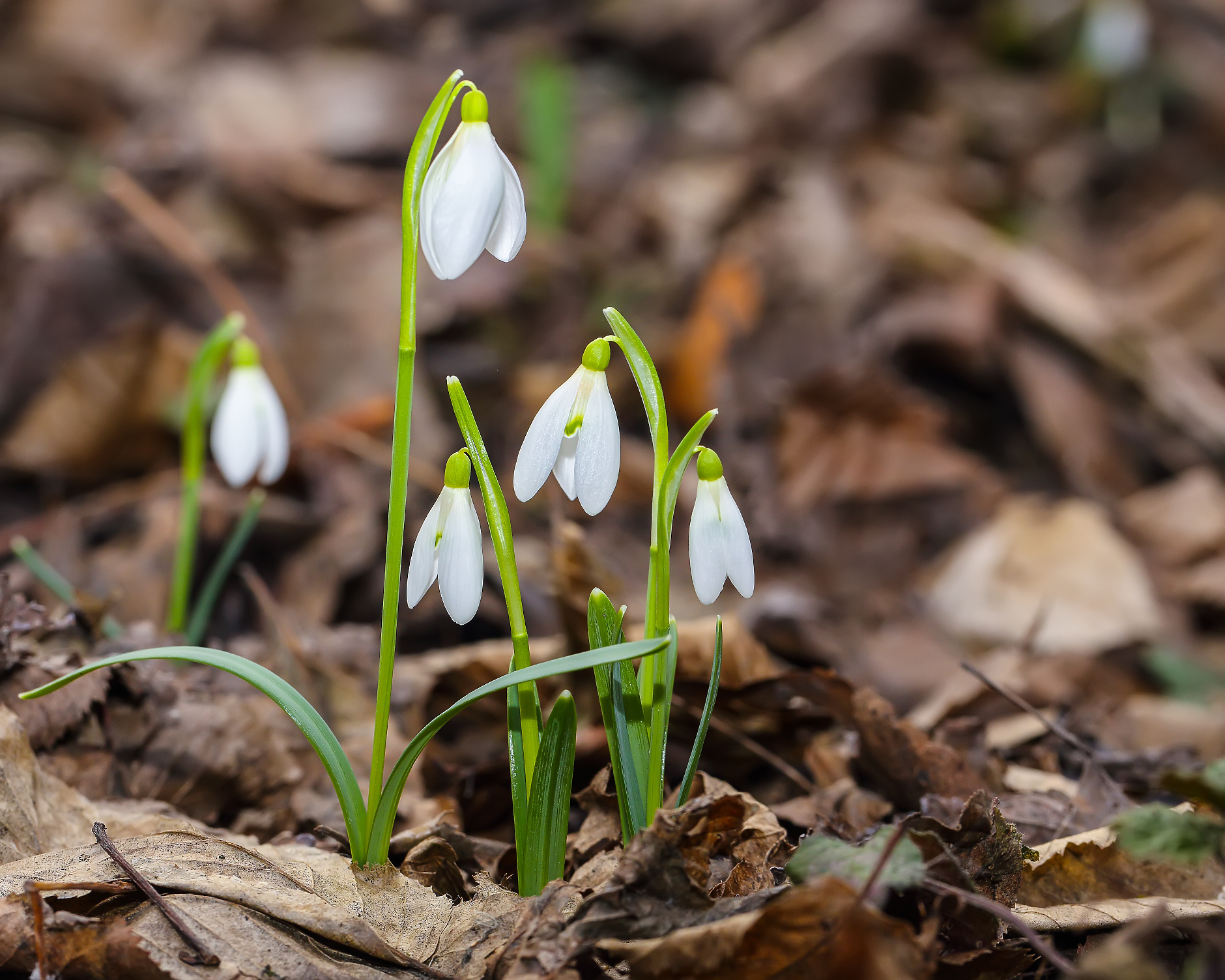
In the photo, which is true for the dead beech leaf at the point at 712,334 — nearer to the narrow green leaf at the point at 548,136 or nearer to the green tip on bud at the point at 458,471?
the narrow green leaf at the point at 548,136

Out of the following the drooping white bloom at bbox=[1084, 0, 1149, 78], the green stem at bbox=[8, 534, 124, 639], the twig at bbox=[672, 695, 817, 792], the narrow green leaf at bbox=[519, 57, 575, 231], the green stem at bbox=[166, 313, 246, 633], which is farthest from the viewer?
the drooping white bloom at bbox=[1084, 0, 1149, 78]

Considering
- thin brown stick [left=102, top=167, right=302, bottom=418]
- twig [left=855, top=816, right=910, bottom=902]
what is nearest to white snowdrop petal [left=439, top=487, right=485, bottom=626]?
twig [left=855, top=816, right=910, bottom=902]

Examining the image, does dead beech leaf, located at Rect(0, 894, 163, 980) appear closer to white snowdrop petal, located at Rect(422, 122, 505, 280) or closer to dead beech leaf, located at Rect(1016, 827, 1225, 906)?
white snowdrop petal, located at Rect(422, 122, 505, 280)

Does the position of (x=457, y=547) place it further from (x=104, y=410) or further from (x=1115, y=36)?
(x=1115, y=36)

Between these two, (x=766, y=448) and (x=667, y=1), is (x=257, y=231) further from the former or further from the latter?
(x=667, y=1)

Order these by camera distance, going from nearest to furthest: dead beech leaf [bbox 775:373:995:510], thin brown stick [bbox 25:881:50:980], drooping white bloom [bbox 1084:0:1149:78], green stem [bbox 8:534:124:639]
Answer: thin brown stick [bbox 25:881:50:980] < green stem [bbox 8:534:124:639] < dead beech leaf [bbox 775:373:995:510] < drooping white bloom [bbox 1084:0:1149:78]

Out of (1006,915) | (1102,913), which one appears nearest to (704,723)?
(1006,915)

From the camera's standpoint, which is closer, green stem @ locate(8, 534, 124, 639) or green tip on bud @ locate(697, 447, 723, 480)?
green tip on bud @ locate(697, 447, 723, 480)
